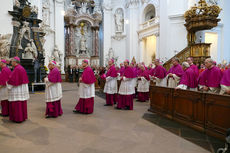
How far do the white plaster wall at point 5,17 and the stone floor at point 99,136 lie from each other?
7702mm

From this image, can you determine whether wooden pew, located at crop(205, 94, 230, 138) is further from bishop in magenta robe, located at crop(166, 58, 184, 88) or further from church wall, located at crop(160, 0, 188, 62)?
church wall, located at crop(160, 0, 188, 62)

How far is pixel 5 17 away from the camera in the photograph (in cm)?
1064

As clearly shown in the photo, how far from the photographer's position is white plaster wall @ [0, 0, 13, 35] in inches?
416

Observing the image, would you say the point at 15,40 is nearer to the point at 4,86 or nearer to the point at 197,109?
the point at 4,86

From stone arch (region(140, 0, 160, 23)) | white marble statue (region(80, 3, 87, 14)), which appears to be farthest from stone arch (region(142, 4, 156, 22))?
white marble statue (region(80, 3, 87, 14))

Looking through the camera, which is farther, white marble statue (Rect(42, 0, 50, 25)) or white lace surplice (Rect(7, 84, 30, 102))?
white marble statue (Rect(42, 0, 50, 25))

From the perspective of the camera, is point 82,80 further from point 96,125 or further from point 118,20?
point 118,20

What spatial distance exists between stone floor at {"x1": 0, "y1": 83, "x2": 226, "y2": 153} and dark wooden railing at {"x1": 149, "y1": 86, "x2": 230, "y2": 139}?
0.26 metres

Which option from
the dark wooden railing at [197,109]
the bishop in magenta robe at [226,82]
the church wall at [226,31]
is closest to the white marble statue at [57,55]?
the dark wooden railing at [197,109]

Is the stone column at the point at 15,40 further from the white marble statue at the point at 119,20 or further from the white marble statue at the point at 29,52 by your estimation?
the white marble statue at the point at 119,20

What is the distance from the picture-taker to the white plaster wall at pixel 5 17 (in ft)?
34.7

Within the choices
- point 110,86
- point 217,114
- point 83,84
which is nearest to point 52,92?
point 83,84

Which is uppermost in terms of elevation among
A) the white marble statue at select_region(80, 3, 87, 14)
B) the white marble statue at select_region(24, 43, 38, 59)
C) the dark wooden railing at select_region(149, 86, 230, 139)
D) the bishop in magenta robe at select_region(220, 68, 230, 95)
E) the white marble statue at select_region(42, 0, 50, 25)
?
the white marble statue at select_region(80, 3, 87, 14)

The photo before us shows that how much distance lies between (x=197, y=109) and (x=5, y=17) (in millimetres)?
12192
